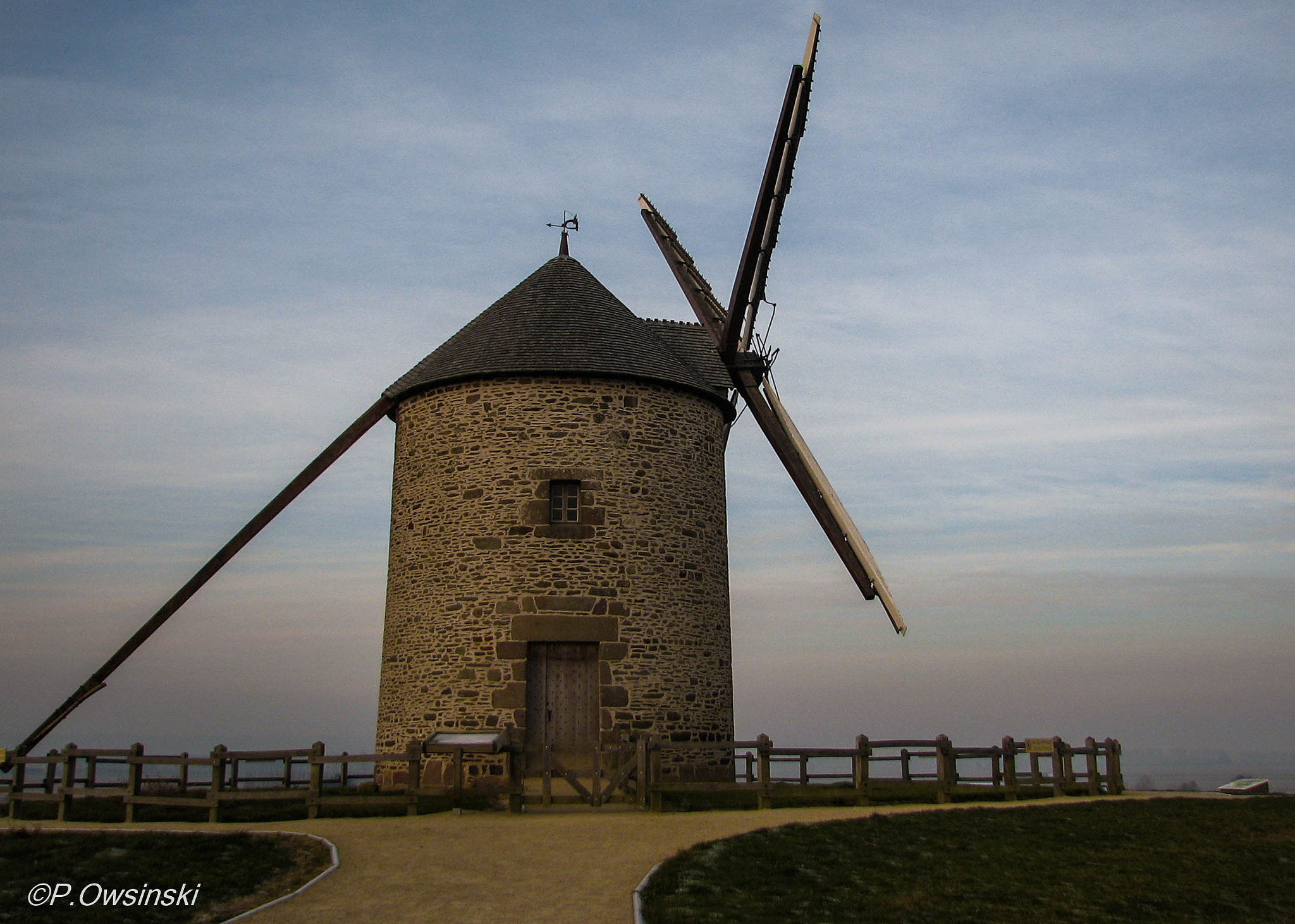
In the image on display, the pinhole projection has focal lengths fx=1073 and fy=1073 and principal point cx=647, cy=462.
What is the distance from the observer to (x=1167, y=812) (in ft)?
44.9

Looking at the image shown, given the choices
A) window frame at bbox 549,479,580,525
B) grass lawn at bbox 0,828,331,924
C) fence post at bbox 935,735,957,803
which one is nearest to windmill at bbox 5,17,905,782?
window frame at bbox 549,479,580,525

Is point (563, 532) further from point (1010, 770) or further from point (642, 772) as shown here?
point (1010, 770)

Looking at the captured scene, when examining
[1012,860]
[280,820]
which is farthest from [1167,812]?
[280,820]

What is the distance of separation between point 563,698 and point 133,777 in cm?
591

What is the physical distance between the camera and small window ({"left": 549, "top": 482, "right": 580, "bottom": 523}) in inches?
654

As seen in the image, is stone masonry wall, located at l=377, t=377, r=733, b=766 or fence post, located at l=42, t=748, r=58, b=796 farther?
stone masonry wall, located at l=377, t=377, r=733, b=766

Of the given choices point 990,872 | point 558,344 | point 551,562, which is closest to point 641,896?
point 990,872

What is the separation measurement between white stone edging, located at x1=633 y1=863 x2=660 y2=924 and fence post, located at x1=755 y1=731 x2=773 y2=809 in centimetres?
403

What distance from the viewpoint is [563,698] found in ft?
52.5

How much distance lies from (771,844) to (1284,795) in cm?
970

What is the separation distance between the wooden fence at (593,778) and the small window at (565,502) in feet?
11.4

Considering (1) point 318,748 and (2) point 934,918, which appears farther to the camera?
(1) point 318,748

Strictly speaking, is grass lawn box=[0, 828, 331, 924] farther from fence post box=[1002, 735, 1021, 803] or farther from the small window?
fence post box=[1002, 735, 1021, 803]

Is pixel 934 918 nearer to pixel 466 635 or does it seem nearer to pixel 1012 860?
pixel 1012 860
